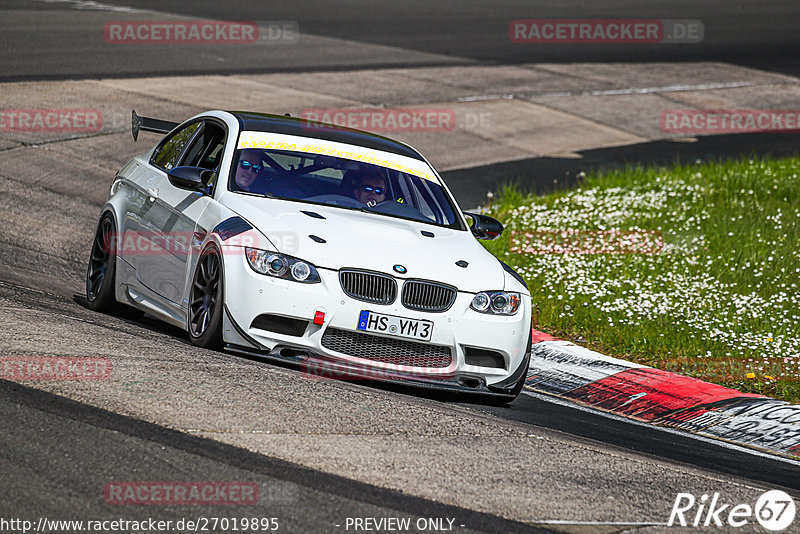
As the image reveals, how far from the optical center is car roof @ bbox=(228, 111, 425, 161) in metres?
8.49

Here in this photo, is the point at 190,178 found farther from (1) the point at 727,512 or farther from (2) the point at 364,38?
(2) the point at 364,38

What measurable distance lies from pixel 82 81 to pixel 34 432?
44.0ft

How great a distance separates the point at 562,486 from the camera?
18.0 ft

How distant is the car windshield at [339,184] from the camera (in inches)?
313

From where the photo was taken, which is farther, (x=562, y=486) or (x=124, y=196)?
(x=124, y=196)

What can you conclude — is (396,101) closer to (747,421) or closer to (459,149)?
(459,149)

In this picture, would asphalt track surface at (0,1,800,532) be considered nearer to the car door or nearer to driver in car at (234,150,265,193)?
the car door

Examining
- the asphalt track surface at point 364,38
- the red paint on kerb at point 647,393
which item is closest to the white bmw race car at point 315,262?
the red paint on kerb at point 647,393

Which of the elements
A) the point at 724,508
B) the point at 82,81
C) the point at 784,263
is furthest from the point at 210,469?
the point at 82,81

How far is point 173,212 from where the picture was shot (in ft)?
26.2

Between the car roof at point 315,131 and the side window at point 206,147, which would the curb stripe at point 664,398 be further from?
the side window at point 206,147

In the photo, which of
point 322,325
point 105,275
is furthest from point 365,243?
point 105,275

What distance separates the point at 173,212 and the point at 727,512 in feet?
13.9

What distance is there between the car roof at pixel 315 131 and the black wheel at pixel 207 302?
4.77ft
